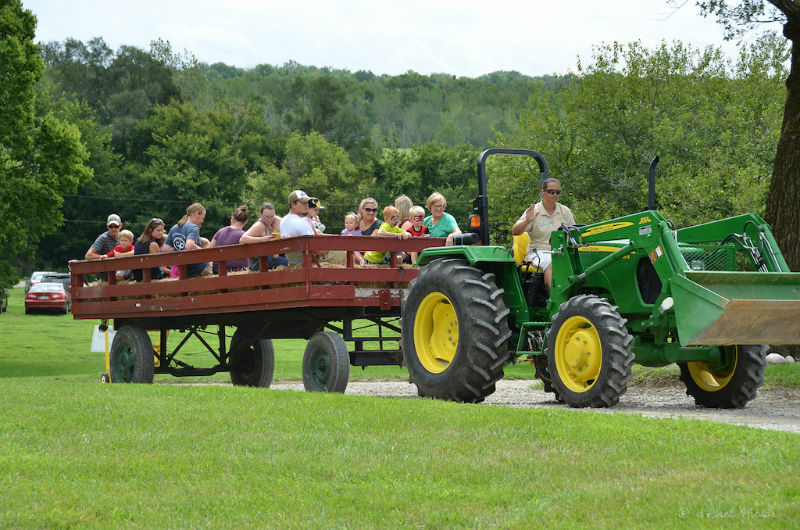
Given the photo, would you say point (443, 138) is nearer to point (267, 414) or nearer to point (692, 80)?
point (692, 80)

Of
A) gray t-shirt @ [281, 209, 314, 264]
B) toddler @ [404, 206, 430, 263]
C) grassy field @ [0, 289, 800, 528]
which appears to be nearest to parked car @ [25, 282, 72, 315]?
toddler @ [404, 206, 430, 263]

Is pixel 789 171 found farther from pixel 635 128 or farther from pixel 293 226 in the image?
pixel 635 128

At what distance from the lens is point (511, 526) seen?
577cm

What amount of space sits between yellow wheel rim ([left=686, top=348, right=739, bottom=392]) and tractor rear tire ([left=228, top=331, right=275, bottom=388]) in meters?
6.49

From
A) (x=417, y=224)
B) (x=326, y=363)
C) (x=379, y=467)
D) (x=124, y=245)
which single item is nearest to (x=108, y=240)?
(x=124, y=245)

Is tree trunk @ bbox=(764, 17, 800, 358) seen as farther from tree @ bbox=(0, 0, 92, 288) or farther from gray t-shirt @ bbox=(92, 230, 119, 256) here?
tree @ bbox=(0, 0, 92, 288)

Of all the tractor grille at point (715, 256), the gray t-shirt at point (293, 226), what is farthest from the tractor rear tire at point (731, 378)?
the gray t-shirt at point (293, 226)

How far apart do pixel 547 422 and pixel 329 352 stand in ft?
14.7

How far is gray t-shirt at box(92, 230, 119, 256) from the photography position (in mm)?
17750

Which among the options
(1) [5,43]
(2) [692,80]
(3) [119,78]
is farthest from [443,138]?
(1) [5,43]

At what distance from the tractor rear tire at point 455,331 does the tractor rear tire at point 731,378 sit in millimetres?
2371

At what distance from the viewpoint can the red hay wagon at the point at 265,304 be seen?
12570mm

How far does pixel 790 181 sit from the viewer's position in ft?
54.2

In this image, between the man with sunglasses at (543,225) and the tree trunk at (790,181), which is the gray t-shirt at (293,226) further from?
the tree trunk at (790,181)
